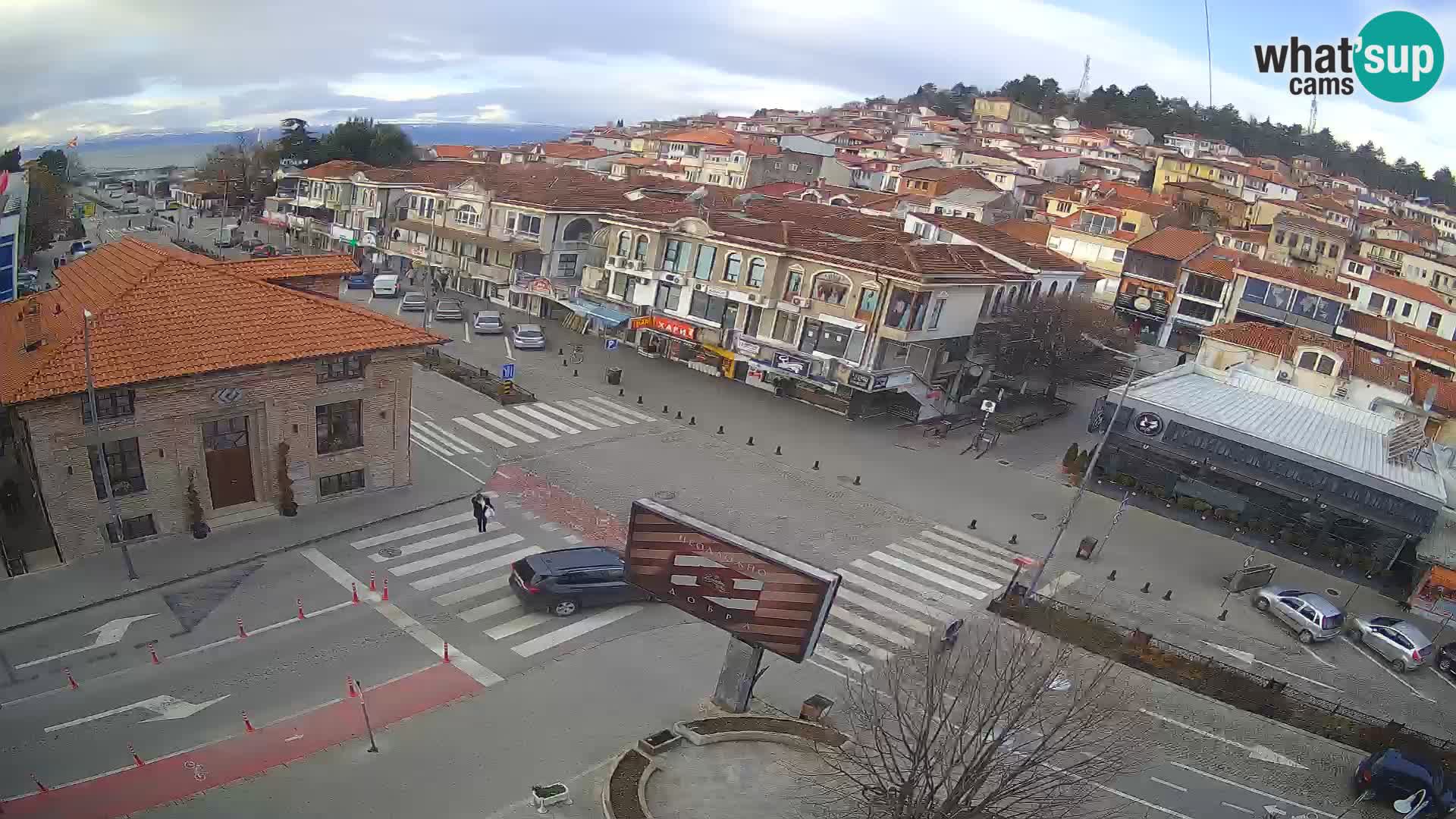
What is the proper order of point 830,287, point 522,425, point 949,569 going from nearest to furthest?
1. point 949,569
2. point 522,425
3. point 830,287

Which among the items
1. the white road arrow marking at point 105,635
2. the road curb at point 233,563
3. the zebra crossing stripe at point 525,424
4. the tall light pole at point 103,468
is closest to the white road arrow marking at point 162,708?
the white road arrow marking at point 105,635

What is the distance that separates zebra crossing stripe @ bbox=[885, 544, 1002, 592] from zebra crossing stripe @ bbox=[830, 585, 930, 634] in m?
3.57

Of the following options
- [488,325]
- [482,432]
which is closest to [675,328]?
[488,325]

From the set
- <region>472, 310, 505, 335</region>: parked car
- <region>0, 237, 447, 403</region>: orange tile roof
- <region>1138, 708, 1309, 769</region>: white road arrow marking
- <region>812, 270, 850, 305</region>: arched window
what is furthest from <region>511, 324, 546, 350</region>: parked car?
<region>1138, 708, 1309, 769</region>: white road arrow marking

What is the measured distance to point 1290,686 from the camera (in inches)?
903

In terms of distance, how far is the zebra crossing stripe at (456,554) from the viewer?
22734 millimetres

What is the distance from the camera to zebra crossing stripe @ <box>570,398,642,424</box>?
36812 millimetres

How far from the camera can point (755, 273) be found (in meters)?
42.3

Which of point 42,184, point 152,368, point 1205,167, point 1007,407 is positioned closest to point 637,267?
point 1007,407

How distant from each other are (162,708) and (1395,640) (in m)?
32.8

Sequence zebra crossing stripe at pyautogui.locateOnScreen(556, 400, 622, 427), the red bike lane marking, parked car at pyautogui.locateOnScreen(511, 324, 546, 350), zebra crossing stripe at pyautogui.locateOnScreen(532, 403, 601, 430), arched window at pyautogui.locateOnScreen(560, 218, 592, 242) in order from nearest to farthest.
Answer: the red bike lane marking
zebra crossing stripe at pyautogui.locateOnScreen(532, 403, 601, 430)
zebra crossing stripe at pyautogui.locateOnScreen(556, 400, 622, 427)
parked car at pyautogui.locateOnScreen(511, 324, 546, 350)
arched window at pyautogui.locateOnScreen(560, 218, 592, 242)

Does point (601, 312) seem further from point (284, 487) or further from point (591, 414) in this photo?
point (284, 487)

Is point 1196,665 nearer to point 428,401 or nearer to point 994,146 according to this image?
point 428,401

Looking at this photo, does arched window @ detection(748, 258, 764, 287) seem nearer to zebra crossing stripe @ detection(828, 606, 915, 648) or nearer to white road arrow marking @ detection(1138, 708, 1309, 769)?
zebra crossing stripe @ detection(828, 606, 915, 648)
